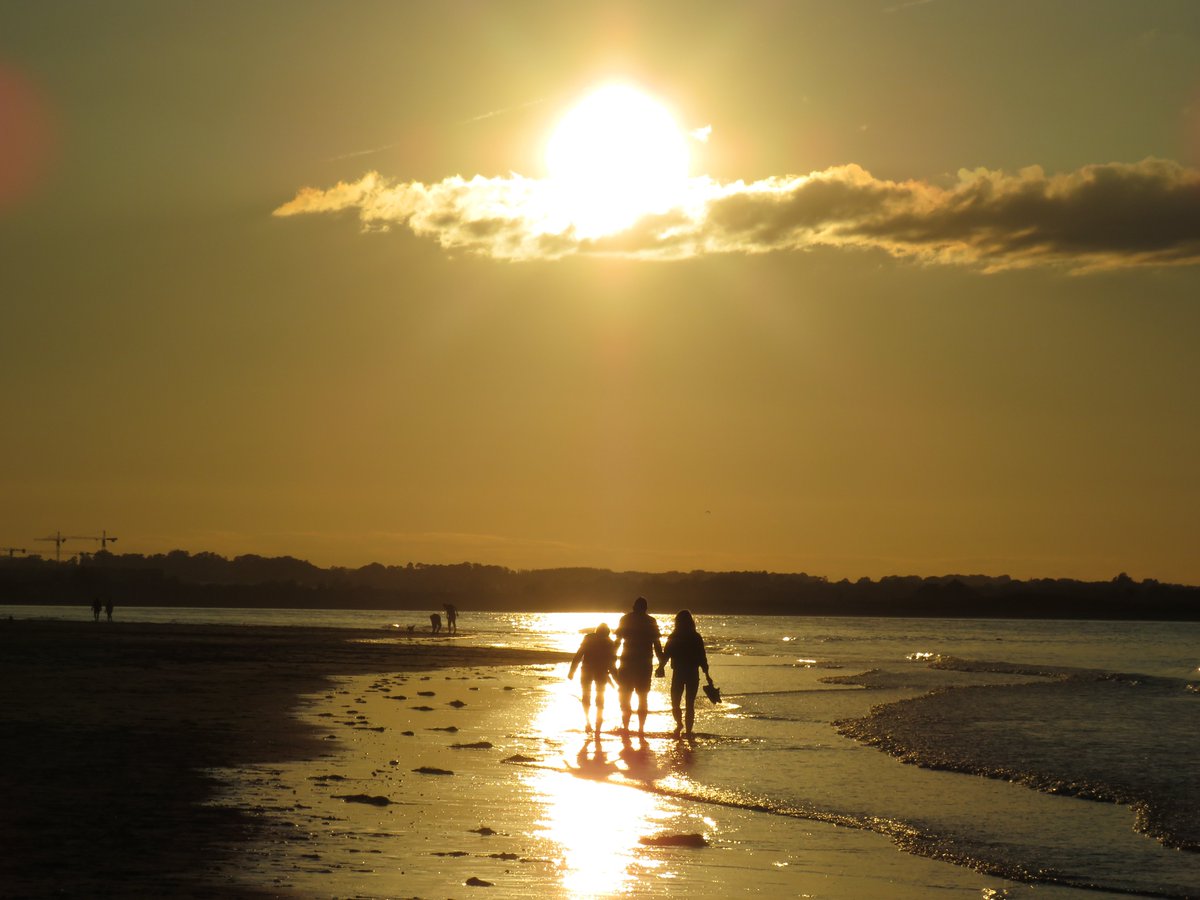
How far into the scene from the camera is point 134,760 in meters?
15.8

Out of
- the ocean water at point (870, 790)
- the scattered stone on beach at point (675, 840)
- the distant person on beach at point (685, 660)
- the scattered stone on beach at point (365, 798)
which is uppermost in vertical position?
the distant person on beach at point (685, 660)

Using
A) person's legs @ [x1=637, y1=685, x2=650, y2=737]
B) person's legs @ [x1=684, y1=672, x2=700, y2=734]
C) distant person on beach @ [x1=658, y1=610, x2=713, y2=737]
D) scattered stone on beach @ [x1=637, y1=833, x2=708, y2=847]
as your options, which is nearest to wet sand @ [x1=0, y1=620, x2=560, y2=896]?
scattered stone on beach @ [x1=637, y1=833, x2=708, y2=847]

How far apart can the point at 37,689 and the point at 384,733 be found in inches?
341

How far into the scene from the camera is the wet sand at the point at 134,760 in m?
9.73

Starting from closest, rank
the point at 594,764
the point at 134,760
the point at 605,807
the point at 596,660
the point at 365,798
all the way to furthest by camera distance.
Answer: the point at 365,798
the point at 605,807
the point at 134,760
the point at 594,764
the point at 596,660

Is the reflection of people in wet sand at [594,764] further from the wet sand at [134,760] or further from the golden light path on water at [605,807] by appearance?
the wet sand at [134,760]

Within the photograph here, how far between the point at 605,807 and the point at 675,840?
2038mm

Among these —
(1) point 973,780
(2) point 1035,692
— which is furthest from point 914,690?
Answer: (1) point 973,780

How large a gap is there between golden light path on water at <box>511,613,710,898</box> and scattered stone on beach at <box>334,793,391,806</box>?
170 centimetres

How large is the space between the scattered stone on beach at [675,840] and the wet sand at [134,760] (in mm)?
3609

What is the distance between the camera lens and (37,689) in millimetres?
25422

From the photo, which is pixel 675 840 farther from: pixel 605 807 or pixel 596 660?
pixel 596 660

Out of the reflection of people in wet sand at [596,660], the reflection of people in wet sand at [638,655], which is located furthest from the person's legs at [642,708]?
the reflection of people in wet sand at [596,660]

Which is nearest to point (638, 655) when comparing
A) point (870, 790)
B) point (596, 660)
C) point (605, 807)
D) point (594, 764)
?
point (596, 660)
